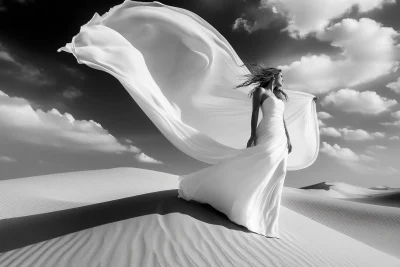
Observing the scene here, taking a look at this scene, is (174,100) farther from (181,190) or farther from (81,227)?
(81,227)

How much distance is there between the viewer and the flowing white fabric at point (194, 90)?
18.0 ft

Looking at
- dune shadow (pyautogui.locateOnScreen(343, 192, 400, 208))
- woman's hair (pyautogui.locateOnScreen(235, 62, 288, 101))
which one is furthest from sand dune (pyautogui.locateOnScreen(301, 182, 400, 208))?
woman's hair (pyautogui.locateOnScreen(235, 62, 288, 101))

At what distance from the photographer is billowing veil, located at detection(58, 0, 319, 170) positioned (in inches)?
227

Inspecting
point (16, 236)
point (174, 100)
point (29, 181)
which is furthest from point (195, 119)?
point (29, 181)

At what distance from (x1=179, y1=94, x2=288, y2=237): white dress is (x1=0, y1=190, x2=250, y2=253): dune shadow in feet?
0.93

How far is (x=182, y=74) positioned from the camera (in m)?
6.98

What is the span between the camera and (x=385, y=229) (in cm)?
1321

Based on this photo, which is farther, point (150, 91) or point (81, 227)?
point (150, 91)

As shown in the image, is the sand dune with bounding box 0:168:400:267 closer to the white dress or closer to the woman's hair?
the white dress

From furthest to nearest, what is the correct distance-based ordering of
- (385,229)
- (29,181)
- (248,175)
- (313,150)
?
(29,181), (385,229), (313,150), (248,175)

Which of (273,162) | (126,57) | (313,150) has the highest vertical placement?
(126,57)

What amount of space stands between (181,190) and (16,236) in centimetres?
306

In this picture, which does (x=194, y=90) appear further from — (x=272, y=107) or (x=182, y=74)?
(x=272, y=107)

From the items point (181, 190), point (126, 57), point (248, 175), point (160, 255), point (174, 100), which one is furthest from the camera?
point (174, 100)
